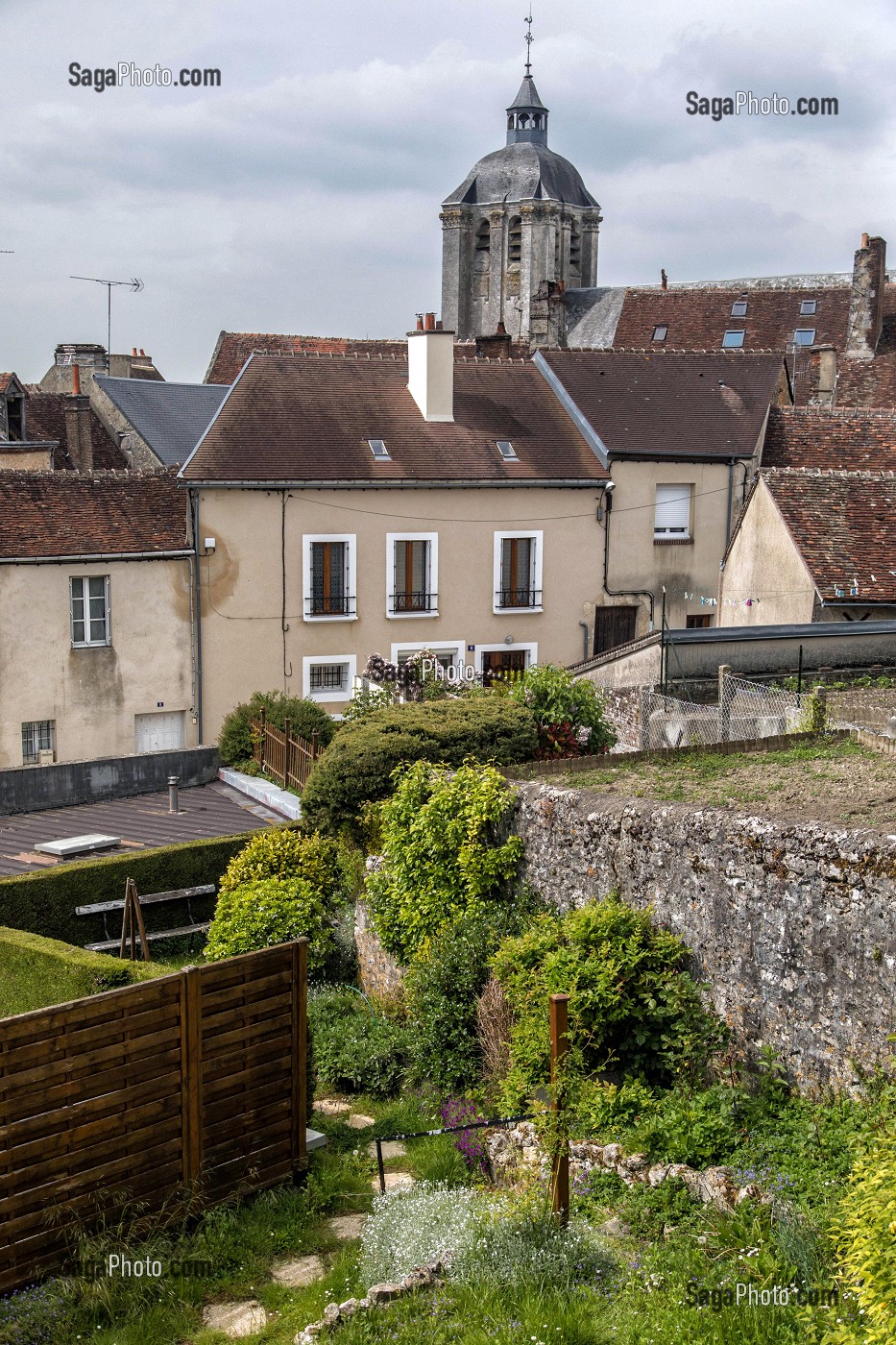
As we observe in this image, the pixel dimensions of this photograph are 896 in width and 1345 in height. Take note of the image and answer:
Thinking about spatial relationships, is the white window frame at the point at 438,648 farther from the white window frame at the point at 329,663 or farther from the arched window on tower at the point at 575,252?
the arched window on tower at the point at 575,252

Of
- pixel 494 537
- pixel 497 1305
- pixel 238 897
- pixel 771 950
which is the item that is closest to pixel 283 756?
pixel 238 897

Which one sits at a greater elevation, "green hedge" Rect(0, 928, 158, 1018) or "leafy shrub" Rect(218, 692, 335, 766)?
"leafy shrub" Rect(218, 692, 335, 766)

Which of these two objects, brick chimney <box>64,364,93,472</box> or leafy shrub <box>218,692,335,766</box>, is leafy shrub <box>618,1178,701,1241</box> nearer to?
leafy shrub <box>218,692,335,766</box>

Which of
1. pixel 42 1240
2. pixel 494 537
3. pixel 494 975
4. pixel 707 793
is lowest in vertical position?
pixel 42 1240

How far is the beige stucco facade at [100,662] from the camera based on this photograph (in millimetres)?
21828

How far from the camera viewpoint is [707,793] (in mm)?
9422

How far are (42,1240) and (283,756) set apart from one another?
1227 cm

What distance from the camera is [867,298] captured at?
40750 mm

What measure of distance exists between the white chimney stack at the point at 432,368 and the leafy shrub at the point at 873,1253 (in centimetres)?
2253

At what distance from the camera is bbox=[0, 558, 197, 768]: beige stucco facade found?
2183 centimetres

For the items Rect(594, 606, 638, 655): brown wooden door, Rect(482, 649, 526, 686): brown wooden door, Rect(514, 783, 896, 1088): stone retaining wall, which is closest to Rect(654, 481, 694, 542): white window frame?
Rect(594, 606, 638, 655): brown wooden door

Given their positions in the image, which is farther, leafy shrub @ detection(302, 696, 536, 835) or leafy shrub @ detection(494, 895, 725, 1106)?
leafy shrub @ detection(302, 696, 536, 835)

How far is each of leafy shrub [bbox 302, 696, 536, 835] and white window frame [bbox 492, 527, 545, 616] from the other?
12.1m

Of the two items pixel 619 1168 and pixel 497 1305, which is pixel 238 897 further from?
pixel 497 1305
